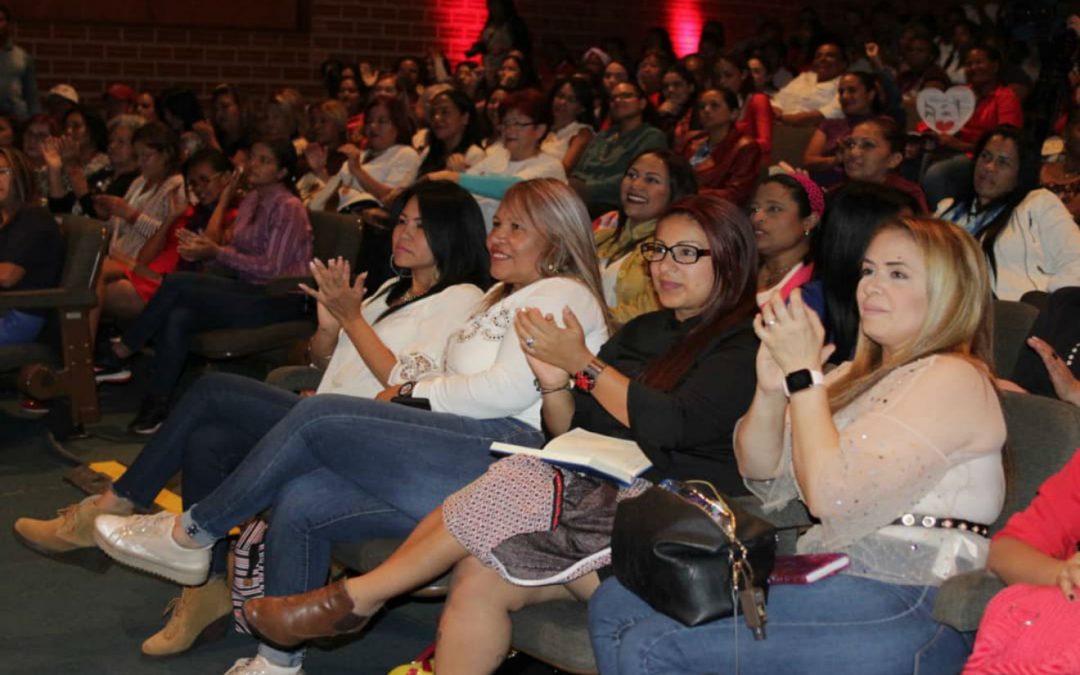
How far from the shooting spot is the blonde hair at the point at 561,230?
306cm

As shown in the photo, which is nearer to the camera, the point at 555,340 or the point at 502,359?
the point at 555,340

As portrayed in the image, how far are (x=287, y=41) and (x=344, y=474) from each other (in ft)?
28.6

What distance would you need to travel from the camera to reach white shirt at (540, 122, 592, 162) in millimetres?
6812

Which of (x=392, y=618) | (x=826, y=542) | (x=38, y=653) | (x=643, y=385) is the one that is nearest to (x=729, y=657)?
(x=826, y=542)

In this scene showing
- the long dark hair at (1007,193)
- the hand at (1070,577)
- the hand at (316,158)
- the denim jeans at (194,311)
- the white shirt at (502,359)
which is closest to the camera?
the hand at (1070,577)

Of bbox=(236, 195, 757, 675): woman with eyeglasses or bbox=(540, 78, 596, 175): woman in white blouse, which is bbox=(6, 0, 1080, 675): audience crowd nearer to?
bbox=(236, 195, 757, 675): woman with eyeglasses

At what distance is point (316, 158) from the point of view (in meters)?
7.18

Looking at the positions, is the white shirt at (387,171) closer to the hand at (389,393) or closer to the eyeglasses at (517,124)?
the eyeglasses at (517,124)

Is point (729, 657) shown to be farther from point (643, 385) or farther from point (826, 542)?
point (643, 385)

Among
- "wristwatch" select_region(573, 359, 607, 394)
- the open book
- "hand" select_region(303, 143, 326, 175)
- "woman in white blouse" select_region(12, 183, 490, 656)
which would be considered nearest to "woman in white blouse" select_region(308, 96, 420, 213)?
"hand" select_region(303, 143, 326, 175)

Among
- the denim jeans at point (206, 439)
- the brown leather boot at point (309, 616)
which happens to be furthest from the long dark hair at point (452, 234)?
the brown leather boot at point (309, 616)

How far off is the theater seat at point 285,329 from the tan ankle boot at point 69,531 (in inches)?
64.0

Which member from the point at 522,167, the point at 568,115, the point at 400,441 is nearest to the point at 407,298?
the point at 400,441

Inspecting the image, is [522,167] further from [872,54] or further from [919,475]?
[919,475]
